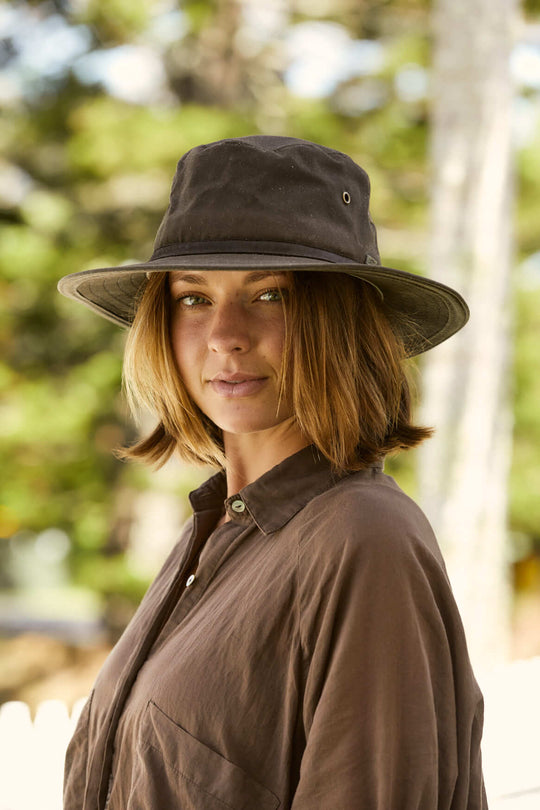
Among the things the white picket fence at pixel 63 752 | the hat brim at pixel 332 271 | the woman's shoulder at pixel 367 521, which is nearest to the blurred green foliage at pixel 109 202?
the white picket fence at pixel 63 752

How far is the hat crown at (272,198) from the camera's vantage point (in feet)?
3.94

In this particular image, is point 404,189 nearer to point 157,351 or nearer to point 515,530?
point 515,530

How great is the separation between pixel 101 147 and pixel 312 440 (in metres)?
5.29

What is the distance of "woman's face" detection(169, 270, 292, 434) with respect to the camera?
1.25 m

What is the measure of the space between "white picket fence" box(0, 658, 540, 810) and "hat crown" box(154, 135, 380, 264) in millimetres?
1369

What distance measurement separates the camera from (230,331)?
126 centimetres

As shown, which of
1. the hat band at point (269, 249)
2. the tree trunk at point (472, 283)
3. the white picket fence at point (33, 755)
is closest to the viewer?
the hat band at point (269, 249)

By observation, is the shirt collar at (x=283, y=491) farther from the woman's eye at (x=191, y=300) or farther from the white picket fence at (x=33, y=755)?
the white picket fence at (x=33, y=755)

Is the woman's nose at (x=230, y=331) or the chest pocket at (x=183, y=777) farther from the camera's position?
the woman's nose at (x=230, y=331)

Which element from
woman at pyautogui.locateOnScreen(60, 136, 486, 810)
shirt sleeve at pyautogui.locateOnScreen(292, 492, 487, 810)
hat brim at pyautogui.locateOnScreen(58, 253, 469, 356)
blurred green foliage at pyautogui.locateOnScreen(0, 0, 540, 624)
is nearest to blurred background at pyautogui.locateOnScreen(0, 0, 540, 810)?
blurred green foliage at pyautogui.locateOnScreen(0, 0, 540, 624)

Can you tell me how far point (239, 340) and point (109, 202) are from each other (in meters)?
5.49

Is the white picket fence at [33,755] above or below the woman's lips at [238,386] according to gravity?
below

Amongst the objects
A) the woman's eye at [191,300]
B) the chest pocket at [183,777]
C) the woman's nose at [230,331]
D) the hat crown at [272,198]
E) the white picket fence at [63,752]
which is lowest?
the white picket fence at [63,752]

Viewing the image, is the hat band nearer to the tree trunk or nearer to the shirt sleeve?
the shirt sleeve
